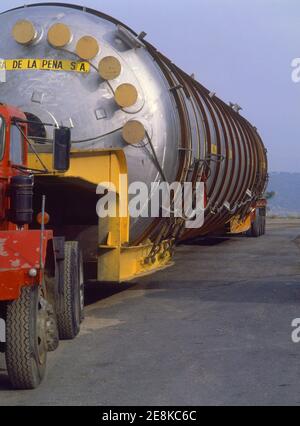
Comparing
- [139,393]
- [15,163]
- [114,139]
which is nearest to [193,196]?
[114,139]

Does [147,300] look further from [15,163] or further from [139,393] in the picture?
[139,393]

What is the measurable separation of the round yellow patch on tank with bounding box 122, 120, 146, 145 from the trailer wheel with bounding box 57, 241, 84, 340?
5.64 ft

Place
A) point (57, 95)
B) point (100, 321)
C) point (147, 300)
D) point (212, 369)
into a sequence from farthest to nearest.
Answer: point (147, 300) → point (57, 95) → point (100, 321) → point (212, 369)

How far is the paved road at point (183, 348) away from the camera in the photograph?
6.10 metres

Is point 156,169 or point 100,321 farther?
point 156,169

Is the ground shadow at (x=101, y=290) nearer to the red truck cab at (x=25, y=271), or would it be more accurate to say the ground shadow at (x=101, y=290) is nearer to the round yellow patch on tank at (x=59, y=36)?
the red truck cab at (x=25, y=271)

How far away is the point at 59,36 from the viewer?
A: 9969mm

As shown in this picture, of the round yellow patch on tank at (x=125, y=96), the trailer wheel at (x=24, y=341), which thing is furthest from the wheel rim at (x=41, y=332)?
the round yellow patch on tank at (x=125, y=96)

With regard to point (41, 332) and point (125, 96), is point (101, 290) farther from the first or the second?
point (41, 332)

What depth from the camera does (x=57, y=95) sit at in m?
10.0

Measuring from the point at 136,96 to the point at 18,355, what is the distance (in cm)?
475

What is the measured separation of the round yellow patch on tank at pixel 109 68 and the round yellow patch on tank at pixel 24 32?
92 cm

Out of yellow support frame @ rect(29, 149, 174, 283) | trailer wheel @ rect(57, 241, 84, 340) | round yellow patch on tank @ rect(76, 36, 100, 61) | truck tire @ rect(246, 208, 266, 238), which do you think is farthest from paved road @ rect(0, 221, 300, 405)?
truck tire @ rect(246, 208, 266, 238)

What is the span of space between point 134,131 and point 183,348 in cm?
323
